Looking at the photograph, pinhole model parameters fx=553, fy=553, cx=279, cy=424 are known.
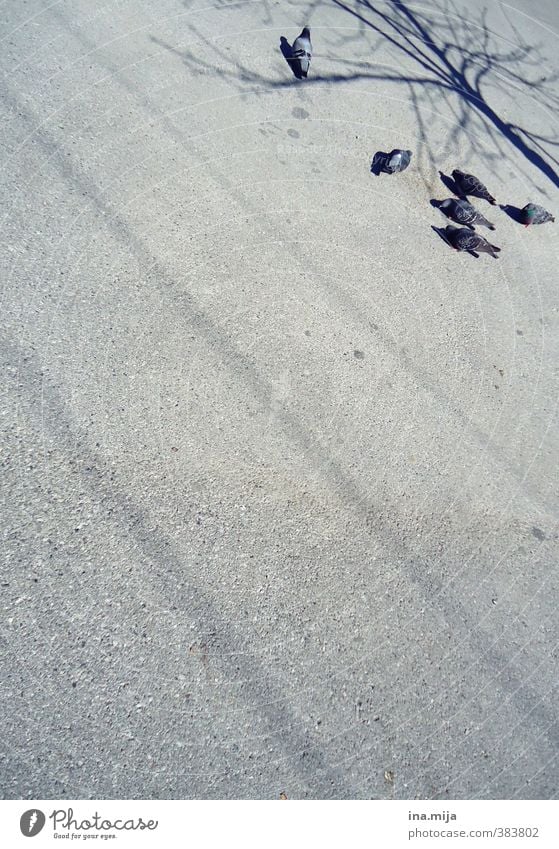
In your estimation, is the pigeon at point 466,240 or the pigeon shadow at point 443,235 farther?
the pigeon shadow at point 443,235

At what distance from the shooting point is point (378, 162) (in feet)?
21.1

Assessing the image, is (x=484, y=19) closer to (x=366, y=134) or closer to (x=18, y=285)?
(x=366, y=134)

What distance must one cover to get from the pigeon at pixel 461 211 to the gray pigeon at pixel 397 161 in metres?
0.64

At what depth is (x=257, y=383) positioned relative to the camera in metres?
4.81

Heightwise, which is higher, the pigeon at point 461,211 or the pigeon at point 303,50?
the pigeon at point 303,50

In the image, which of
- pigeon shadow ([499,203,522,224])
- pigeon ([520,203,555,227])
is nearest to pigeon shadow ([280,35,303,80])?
pigeon shadow ([499,203,522,224])

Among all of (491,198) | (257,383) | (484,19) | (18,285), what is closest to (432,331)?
(257,383)

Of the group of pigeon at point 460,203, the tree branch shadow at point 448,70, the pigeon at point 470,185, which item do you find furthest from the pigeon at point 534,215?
the tree branch shadow at point 448,70

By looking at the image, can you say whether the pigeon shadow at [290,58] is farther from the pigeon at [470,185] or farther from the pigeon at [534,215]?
the pigeon at [534,215]

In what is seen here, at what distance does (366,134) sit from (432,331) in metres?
2.90

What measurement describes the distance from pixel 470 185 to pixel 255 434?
4228 millimetres

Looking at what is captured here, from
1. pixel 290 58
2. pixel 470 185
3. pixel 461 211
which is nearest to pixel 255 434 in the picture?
pixel 461 211

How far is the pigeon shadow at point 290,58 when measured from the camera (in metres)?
6.76

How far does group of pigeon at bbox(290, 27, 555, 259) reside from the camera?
609 cm
